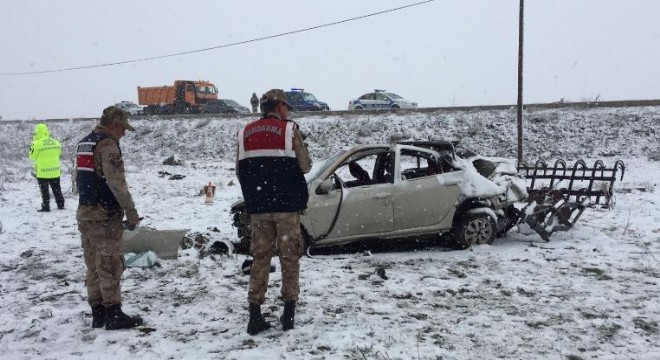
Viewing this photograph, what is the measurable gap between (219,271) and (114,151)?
92.7 inches

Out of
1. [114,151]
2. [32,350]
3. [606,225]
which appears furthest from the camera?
[606,225]

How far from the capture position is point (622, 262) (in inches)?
242

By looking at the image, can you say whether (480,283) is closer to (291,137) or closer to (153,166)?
(291,137)

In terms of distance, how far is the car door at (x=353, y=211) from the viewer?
6.46 metres

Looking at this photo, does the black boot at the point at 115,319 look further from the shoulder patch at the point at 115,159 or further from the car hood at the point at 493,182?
the car hood at the point at 493,182

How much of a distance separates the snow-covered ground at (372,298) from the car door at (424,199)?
0.46 meters

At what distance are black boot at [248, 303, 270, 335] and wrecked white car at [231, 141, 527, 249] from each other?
7.90 ft

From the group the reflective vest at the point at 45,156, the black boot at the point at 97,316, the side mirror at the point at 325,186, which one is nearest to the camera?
the black boot at the point at 97,316

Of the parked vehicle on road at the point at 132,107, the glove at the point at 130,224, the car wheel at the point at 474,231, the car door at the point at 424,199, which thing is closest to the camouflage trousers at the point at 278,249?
the glove at the point at 130,224

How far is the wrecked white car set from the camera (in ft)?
21.4

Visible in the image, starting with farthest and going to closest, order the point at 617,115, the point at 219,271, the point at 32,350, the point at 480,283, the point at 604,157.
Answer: the point at 617,115, the point at 604,157, the point at 219,271, the point at 480,283, the point at 32,350

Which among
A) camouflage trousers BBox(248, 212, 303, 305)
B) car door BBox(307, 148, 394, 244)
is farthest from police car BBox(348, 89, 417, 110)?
camouflage trousers BBox(248, 212, 303, 305)

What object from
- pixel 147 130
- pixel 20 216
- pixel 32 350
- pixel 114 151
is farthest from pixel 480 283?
pixel 147 130

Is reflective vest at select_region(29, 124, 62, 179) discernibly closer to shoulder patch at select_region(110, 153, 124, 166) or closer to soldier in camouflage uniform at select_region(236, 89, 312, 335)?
shoulder patch at select_region(110, 153, 124, 166)
